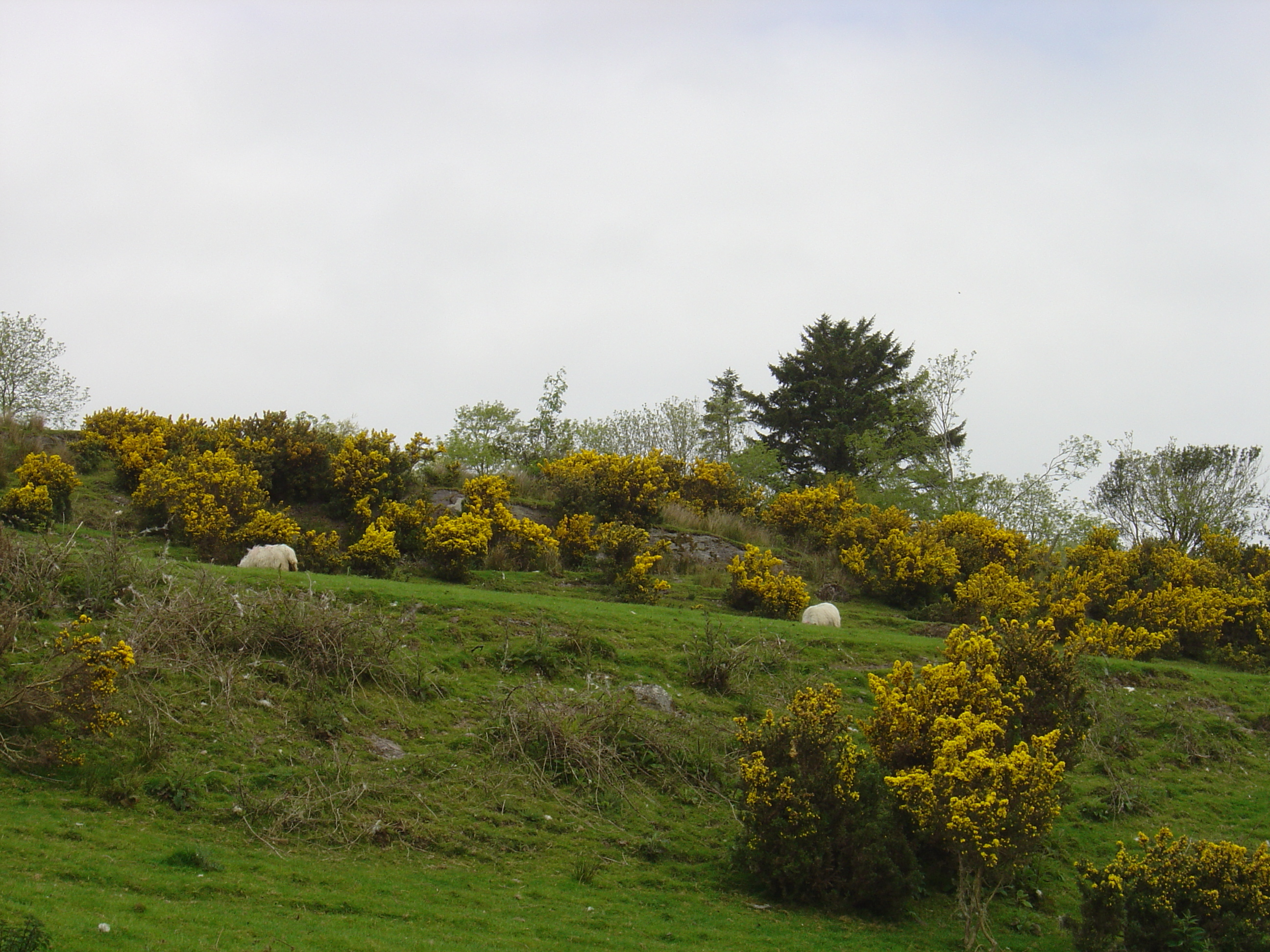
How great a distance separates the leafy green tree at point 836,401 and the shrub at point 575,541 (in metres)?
22.7

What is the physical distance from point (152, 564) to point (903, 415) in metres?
36.5

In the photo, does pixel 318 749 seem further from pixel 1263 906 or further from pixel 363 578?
pixel 1263 906

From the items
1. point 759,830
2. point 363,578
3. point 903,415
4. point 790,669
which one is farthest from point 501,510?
point 903,415

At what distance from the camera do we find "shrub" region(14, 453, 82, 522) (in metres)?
21.6

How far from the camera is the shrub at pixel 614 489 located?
2758 centimetres

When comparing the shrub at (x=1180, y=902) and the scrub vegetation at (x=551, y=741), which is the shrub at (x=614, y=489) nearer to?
the scrub vegetation at (x=551, y=741)

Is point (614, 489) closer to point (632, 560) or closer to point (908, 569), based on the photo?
point (632, 560)

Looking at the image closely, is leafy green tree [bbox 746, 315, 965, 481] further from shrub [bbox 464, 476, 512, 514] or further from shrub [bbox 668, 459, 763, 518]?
shrub [bbox 464, 476, 512, 514]

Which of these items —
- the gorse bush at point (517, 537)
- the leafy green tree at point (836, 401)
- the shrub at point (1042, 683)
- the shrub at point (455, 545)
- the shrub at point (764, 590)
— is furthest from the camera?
the leafy green tree at point (836, 401)

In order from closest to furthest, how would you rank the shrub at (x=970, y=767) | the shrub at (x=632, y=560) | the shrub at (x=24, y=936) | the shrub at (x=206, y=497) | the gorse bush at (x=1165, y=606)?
the shrub at (x=24, y=936), the shrub at (x=970, y=767), the shrub at (x=206, y=497), the shrub at (x=632, y=560), the gorse bush at (x=1165, y=606)

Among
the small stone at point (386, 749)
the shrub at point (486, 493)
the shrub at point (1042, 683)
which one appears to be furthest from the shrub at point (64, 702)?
the shrub at point (486, 493)

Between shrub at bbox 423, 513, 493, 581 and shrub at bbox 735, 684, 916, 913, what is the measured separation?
12.0 m

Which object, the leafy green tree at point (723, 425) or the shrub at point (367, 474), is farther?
the leafy green tree at point (723, 425)

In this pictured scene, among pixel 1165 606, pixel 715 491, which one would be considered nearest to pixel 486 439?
pixel 715 491
